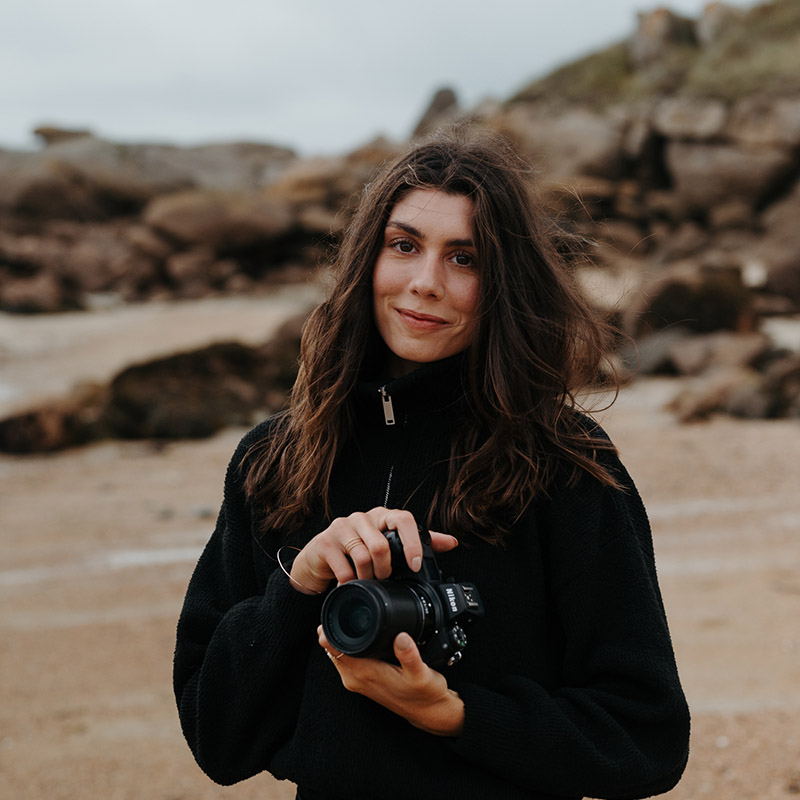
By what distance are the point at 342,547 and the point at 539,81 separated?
43.8 m

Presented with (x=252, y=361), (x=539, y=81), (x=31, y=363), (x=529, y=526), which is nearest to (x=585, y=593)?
(x=529, y=526)

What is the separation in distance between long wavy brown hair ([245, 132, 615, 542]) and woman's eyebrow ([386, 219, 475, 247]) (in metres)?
0.02

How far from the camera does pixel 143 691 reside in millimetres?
5145

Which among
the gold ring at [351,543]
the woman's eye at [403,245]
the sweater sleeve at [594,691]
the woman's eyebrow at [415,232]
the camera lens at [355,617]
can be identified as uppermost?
the woman's eyebrow at [415,232]

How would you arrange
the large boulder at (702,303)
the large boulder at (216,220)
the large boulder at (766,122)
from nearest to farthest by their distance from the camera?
the large boulder at (702,303) → the large boulder at (766,122) → the large boulder at (216,220)

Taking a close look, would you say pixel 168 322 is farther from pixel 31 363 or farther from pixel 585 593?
pixel 585 593

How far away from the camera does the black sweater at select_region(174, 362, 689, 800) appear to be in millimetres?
1677

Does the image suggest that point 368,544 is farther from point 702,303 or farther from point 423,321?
point 702,303

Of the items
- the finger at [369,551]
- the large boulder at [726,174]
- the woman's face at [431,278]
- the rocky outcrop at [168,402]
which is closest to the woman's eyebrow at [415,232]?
the woman's face at [431,278]

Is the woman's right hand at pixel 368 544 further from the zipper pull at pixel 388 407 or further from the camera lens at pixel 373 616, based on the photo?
the zipper pull at pixel 388 407

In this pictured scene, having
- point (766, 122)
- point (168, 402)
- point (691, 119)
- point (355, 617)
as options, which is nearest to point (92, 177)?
point (691, 119)

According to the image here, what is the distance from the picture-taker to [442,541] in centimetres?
167

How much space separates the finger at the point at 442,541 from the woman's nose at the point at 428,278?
0.47m

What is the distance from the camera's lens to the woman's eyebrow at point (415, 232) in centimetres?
191
